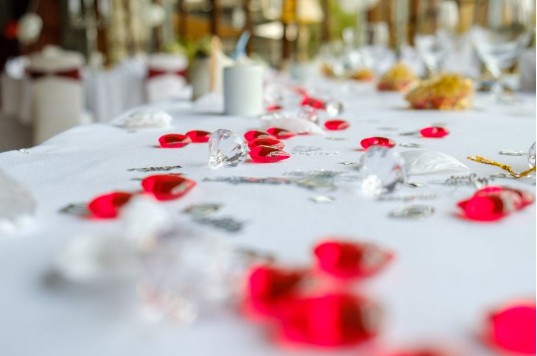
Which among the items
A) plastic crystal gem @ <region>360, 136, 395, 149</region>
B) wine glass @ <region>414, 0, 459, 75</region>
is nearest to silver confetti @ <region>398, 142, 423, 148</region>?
plastic crystal gem @ <region>360, 136, 395, 149</region>

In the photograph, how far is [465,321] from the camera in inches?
11.6

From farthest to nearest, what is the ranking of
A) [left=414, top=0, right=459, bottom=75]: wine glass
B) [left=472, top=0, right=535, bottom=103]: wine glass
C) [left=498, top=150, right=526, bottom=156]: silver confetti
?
[left=414, top=0, right=459, bottom=75]: wine glass
[left=472, top=0, right=535, bottom=103]: wine glass
[left=498, top=150, right=526, bottom=156]: silver confetti

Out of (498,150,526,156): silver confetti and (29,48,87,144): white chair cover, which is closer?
(498,150,526,156): silver confetti

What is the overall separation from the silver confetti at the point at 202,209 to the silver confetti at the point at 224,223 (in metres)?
0.01

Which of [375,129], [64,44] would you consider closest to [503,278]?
[375,129]

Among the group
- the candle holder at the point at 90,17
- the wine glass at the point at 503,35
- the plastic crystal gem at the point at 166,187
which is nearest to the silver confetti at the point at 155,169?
the plastic crystal gem at the point at 166,187

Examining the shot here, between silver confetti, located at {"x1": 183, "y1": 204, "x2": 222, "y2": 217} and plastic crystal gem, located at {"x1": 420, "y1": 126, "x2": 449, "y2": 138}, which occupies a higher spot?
silver confetti, located at {"x1": 183, "y1": 204, "x2": 222, "y2": 217}

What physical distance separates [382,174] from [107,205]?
0.79ft

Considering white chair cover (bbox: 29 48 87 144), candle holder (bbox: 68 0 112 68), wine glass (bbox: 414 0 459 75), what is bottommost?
white chair cover (bbox: 29 48 87 144)

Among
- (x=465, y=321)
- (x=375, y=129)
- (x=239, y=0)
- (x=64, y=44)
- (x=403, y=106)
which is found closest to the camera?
(x=465, y=321)

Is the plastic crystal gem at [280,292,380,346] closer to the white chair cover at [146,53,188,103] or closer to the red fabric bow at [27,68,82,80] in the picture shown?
the red fabric bow at [27,68,82,80]

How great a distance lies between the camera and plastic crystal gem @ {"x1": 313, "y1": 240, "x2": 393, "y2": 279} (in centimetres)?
34

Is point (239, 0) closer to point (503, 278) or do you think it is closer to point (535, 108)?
point (535, 108)

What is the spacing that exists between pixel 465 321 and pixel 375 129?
2.57 feet
